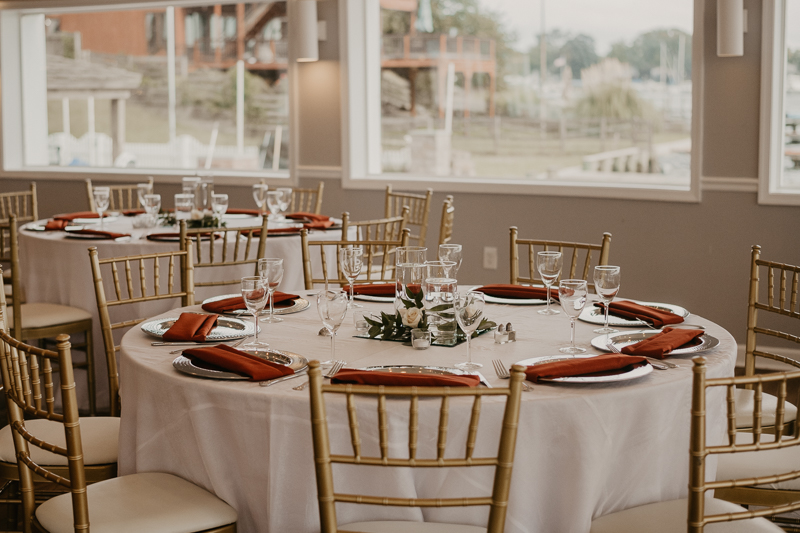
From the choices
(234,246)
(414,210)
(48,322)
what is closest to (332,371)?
(234,246)

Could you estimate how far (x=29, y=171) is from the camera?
7.14 meters

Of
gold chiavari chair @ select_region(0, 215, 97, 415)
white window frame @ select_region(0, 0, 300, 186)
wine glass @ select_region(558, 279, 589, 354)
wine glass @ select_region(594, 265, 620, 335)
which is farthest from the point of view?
white window frame @ select_region(0, 0, 300, 186)

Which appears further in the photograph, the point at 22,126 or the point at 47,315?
the point at 22,126

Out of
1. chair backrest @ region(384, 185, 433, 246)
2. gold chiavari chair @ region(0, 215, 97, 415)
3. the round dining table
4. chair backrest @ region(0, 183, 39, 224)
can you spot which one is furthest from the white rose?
chair backrest @ region(0, 183, 39, 224)

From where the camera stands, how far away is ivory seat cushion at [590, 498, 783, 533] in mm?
1794

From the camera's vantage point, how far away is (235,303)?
2.65 meters

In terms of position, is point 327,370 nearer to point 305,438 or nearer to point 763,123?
point 305,438

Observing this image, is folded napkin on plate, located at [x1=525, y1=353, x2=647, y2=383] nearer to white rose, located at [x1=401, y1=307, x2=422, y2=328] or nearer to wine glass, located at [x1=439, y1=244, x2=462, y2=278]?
white rose, located at [x1=401, y1=307, x2=422, y2=328]

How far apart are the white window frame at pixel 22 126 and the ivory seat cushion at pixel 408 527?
Answer: 4711 mm

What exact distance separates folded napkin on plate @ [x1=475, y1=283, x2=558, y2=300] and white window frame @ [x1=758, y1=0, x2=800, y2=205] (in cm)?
261

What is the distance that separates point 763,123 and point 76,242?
3.69 meters

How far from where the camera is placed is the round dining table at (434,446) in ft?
5.89

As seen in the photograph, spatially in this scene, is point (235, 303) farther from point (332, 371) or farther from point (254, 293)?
point (332, 371)

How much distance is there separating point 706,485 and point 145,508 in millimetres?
1187
